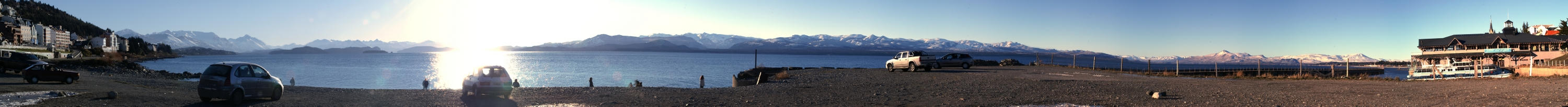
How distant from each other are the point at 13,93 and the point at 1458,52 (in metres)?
76.4

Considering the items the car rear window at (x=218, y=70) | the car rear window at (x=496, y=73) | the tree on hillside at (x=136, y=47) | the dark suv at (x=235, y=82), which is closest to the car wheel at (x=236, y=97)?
the dark suv at (x=235, y=82)

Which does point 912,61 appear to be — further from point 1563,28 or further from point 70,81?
point 1563,28

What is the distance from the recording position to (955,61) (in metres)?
37.0

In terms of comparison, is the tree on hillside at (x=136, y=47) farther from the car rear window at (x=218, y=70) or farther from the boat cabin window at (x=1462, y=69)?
the boat cabin window at (x=1462, y=69)

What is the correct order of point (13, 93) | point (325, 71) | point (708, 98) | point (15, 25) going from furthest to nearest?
point (15, 25) → point (325, 71) → point (708, 98) → point (13, 93)

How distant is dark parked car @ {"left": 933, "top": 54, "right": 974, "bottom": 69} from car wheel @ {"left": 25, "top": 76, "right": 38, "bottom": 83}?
29.3 meters

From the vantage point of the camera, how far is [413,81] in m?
73.1

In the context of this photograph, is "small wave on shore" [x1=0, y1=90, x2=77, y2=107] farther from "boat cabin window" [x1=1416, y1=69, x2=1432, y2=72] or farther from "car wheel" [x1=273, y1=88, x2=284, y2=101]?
"boat cabin window" [x1=1416, y1=69, x2=1432, y2=72]

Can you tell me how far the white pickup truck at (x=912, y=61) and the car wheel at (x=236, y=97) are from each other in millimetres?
25667

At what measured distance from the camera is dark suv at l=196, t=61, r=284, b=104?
12547mm

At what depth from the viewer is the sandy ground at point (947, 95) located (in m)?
12.8

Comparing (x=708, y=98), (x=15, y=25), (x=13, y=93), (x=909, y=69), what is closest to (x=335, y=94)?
(x=13, y=93)

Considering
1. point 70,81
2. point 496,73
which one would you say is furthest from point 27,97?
point 70,81

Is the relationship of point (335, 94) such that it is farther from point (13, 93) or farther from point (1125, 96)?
point (1125, 96)
